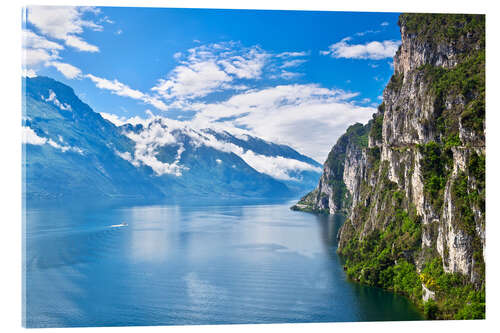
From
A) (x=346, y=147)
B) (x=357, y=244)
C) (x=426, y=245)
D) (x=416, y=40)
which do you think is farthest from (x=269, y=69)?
(x=346, y=147)

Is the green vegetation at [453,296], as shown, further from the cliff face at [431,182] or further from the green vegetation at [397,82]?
the green vegetation at [397,82]

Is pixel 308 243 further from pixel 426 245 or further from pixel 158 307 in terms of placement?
pixel 158 307

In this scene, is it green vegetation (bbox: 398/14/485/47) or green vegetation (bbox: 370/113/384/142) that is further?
green vegetation (bbox: 370/113/384/142)

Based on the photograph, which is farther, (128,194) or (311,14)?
(128,194)

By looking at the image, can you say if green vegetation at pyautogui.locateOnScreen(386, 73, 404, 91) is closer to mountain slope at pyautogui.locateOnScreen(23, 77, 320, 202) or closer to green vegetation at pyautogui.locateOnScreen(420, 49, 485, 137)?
green vegetation at pyautogui.locateOnScreen(420, 49, 485, 137)

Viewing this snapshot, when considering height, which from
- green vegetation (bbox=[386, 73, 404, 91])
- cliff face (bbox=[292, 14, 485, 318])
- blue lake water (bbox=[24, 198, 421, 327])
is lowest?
blue lake water (bbox=[24, 198, 421, 327])

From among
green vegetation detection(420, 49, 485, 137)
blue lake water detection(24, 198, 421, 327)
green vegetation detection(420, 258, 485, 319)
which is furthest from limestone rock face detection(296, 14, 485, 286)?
blue lake water detection(24, 198, 421, 327)
